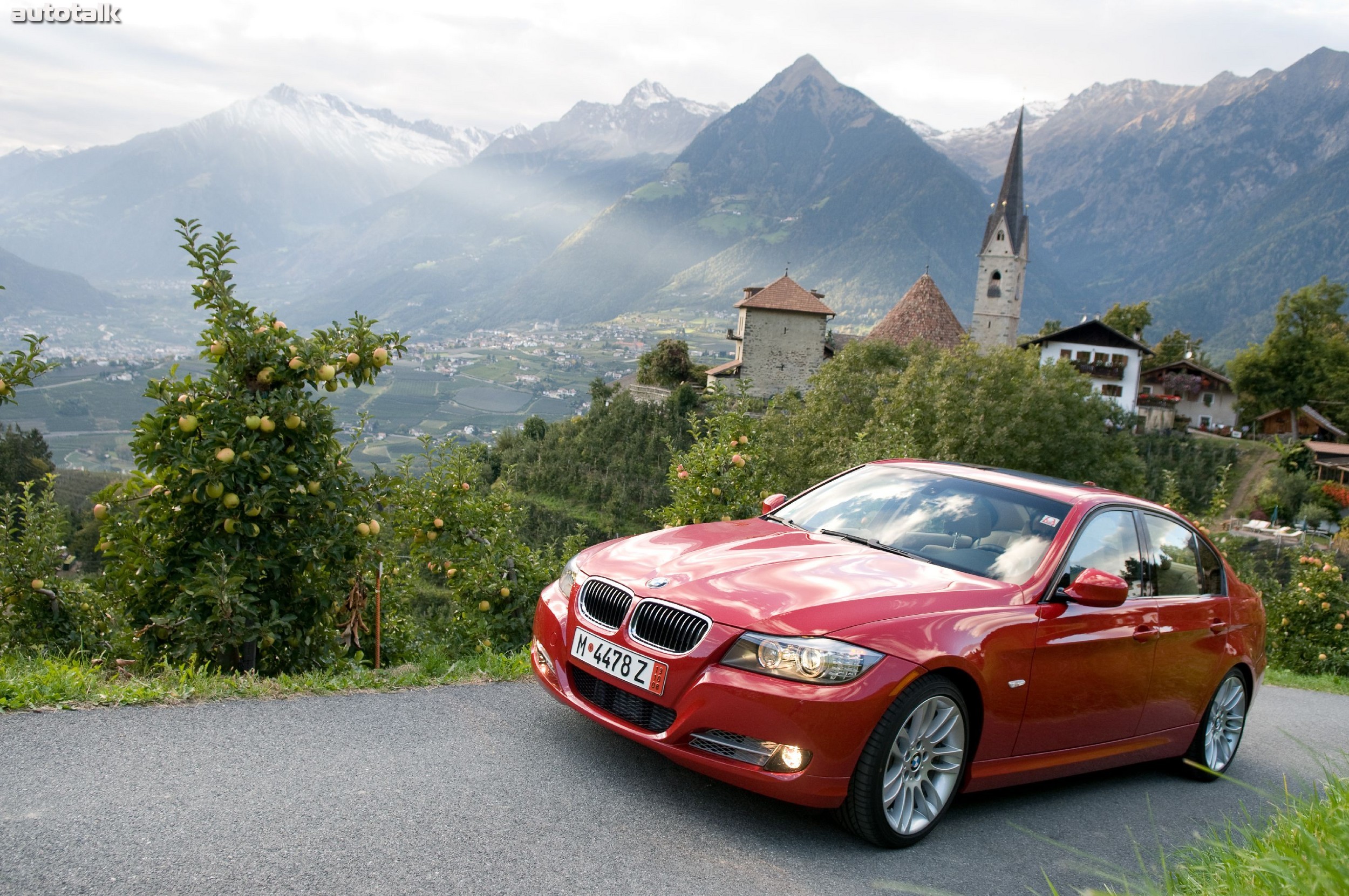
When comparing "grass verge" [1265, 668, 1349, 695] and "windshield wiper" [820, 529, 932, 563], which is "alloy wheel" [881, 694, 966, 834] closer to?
"windshield wiper" [820, 529, 932, 563]

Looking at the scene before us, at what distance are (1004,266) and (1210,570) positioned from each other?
259 ft

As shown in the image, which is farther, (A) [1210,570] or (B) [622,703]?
(A) [1210,570]

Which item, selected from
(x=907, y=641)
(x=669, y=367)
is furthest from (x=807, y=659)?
(x=669, y=367)

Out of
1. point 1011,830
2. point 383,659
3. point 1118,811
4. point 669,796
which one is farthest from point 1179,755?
point 383,659

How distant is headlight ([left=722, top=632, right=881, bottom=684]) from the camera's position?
11.5ft

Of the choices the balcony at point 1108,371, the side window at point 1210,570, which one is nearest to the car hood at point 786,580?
the side window at point 1210,570

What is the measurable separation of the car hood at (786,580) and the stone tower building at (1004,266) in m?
77.2

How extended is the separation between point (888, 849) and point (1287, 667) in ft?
44.4

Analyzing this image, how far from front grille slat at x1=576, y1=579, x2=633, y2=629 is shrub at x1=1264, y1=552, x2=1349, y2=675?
43.8 feet

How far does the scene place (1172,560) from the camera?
518 cm

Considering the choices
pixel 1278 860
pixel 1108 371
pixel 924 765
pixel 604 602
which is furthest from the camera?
pixel 1108 371

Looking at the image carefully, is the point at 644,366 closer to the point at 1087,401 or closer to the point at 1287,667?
the point at 1087,401

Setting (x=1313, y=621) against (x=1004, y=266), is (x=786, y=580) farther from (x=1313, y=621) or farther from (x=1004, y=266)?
(x=1004, y=266)

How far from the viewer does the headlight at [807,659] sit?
3.49 m
